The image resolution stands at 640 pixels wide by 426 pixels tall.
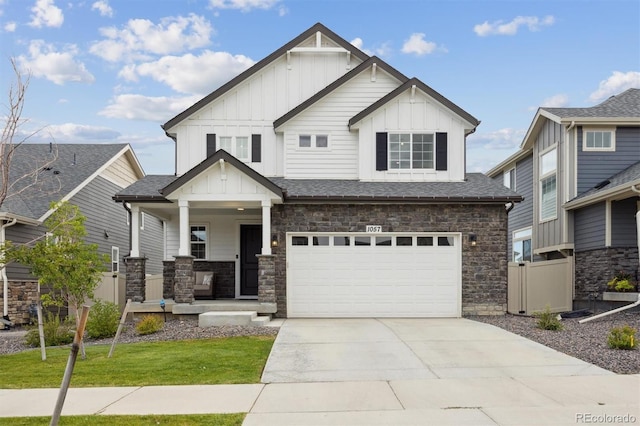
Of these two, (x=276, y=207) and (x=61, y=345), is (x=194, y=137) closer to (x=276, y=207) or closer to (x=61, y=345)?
(x=276, y=207)

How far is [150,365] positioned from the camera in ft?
31.7

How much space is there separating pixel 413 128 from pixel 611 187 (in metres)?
5.49

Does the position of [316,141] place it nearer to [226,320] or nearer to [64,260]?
[226,320]

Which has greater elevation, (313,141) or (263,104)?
(263,104)

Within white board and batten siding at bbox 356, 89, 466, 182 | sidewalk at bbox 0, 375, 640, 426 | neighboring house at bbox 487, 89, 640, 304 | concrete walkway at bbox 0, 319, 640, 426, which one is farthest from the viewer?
white board and batten siding at bbox 356, 89, 466, 182

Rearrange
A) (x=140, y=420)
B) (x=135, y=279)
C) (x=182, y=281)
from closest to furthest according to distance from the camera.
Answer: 1. (x=140, y=420)
2. (x=182, y=281)
3. (x=135, y=279)

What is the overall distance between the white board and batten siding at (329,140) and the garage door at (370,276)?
7.56ft

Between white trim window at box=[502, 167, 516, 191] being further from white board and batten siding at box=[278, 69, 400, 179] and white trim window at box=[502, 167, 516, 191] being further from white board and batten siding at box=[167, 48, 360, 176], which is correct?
white board and batten siding at box=[278, 69, 400, 179]

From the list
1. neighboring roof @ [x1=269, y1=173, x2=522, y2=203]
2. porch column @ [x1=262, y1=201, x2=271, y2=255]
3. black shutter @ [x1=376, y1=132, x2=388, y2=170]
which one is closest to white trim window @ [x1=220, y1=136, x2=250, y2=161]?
neighboring roof @ [x1=269, y1=173, x2=522, y2=203]

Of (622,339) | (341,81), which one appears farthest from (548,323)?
(341,81)

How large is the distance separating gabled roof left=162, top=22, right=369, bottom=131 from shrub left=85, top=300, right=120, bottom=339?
21.2 ft

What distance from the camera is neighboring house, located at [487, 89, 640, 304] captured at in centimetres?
1673

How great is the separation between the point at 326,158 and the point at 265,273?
4171 mm

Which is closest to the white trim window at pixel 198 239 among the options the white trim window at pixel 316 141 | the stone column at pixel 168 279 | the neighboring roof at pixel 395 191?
the stone column at pixel 168 279
